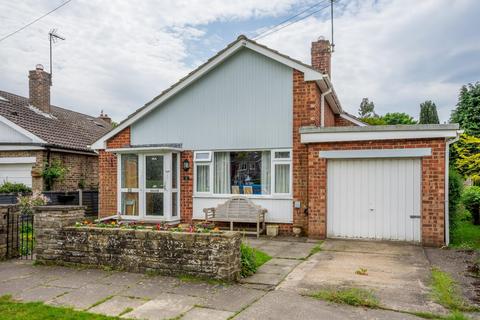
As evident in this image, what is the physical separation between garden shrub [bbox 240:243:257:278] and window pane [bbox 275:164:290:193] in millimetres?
4342

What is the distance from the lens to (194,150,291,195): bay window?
434 inches

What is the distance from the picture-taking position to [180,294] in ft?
18.2

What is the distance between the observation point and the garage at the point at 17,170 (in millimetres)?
15291

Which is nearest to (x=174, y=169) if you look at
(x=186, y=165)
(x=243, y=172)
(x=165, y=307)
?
A: (x=186, y=165)

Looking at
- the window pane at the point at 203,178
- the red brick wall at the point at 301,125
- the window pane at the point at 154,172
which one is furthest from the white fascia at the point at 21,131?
the red brick wall at the point at 301,125

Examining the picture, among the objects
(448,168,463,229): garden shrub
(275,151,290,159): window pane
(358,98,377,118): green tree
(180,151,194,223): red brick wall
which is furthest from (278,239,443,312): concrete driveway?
(358,98,377,118): green tree

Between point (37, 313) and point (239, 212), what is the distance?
664cm

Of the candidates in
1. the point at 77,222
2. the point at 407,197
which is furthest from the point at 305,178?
the point at 77,222

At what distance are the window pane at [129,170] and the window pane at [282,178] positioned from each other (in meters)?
4.56

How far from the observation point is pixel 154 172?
12.2 m

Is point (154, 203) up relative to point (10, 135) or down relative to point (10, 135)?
down

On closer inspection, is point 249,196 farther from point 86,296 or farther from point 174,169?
point 86,296

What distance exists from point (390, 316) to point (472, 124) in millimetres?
19045

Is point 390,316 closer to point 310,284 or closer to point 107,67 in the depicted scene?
point 310,284
